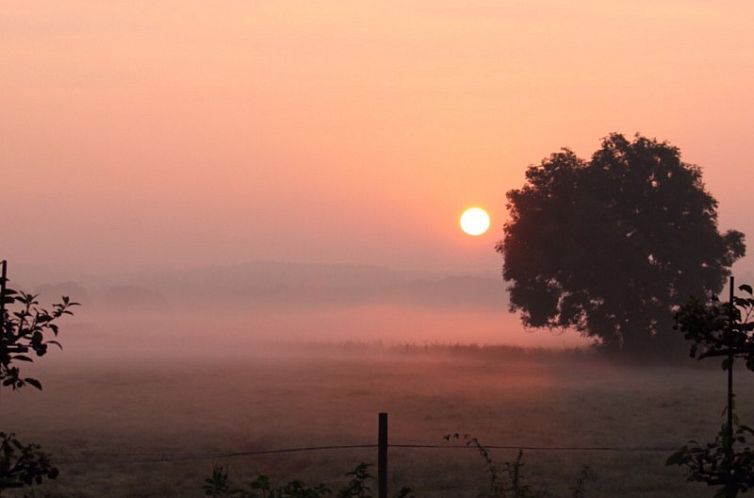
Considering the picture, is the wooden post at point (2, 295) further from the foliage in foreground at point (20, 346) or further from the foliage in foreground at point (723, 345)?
the foliage in foreground at point (723, 345)

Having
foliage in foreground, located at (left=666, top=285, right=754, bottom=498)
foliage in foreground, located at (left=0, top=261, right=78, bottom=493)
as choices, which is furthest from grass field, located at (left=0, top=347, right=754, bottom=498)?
foliage in foreground, located at (left=666, top=285, right=754, bottom=498)

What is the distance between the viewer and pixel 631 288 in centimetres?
6494

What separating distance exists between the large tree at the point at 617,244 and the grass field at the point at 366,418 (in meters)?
3.74

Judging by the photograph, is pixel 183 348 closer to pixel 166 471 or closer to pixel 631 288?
pixel 631 288

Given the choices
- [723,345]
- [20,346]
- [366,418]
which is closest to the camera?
[723,345]

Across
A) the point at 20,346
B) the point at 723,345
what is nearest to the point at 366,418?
the point at 20,346

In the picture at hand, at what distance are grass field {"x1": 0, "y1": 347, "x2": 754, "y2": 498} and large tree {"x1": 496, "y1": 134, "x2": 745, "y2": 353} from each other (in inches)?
147

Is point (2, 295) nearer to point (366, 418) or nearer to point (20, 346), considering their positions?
point (20, 346)

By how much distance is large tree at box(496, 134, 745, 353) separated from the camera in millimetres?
64938

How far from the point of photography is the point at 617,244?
6506cm

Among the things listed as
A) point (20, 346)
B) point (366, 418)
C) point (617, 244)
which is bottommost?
point (366, 418)

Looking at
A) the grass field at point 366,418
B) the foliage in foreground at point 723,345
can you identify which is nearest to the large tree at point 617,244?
the grass field at point 366,418

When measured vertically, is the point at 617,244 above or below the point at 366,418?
above

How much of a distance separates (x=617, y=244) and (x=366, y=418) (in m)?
32.4
